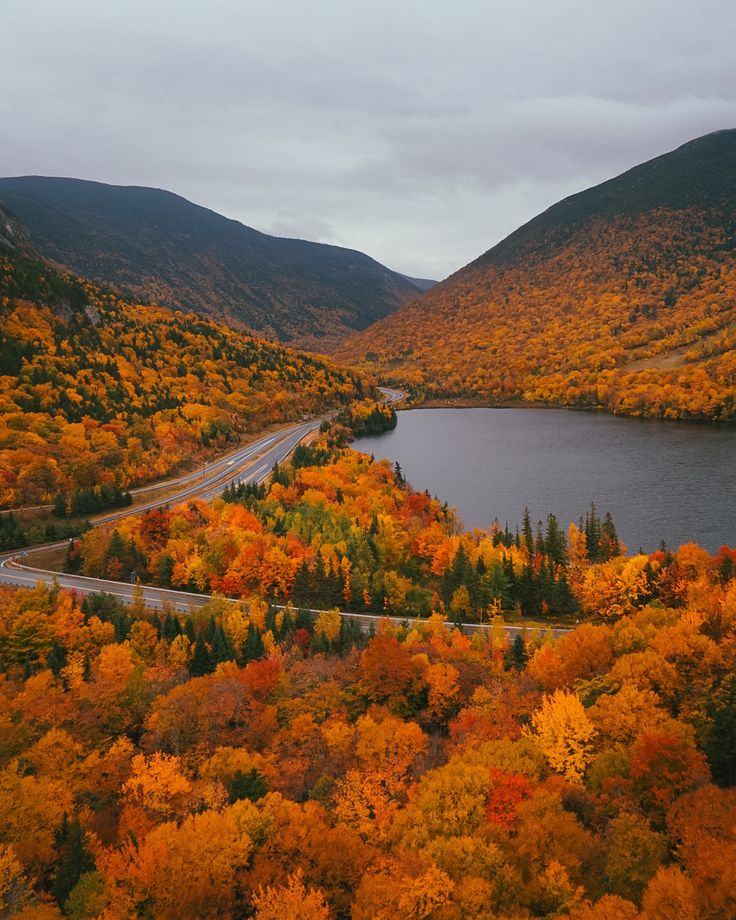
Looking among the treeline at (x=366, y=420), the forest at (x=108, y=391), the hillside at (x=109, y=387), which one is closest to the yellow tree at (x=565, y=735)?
the forest at (x=108, y=391)

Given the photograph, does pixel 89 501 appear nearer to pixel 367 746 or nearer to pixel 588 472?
pixel 367 746

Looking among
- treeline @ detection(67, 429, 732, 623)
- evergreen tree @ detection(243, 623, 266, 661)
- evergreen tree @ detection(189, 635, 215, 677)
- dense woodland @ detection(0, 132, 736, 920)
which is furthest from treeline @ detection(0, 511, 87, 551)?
evergreen tree @ detection(243, 623, 266, 661)

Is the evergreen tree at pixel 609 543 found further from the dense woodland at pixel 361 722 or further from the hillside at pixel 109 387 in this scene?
the hillside at pixel 109 387

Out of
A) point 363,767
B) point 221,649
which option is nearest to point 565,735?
point 363,767

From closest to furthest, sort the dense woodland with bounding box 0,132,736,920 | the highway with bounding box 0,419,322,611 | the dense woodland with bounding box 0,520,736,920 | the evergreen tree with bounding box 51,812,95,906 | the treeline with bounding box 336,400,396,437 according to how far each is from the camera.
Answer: the dense woodland with bounding box 0,520,736,920, the dense woodland with bounding box 0,132,736,920, the evergreen tree with bounding box 51,812,95,906, the highway with bounding box 0,419,322,611, the treeline with bounding box 336,400,396,437

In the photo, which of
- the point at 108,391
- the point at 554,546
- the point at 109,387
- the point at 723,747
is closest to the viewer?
the point at 723,747

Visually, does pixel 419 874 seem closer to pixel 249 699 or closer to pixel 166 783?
pixel 166 783

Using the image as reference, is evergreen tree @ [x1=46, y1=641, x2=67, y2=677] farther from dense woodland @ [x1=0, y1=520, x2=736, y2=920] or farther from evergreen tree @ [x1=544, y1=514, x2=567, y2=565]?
evergreen tree @ [x1=544, y1=514, x2=567, y2=565]
